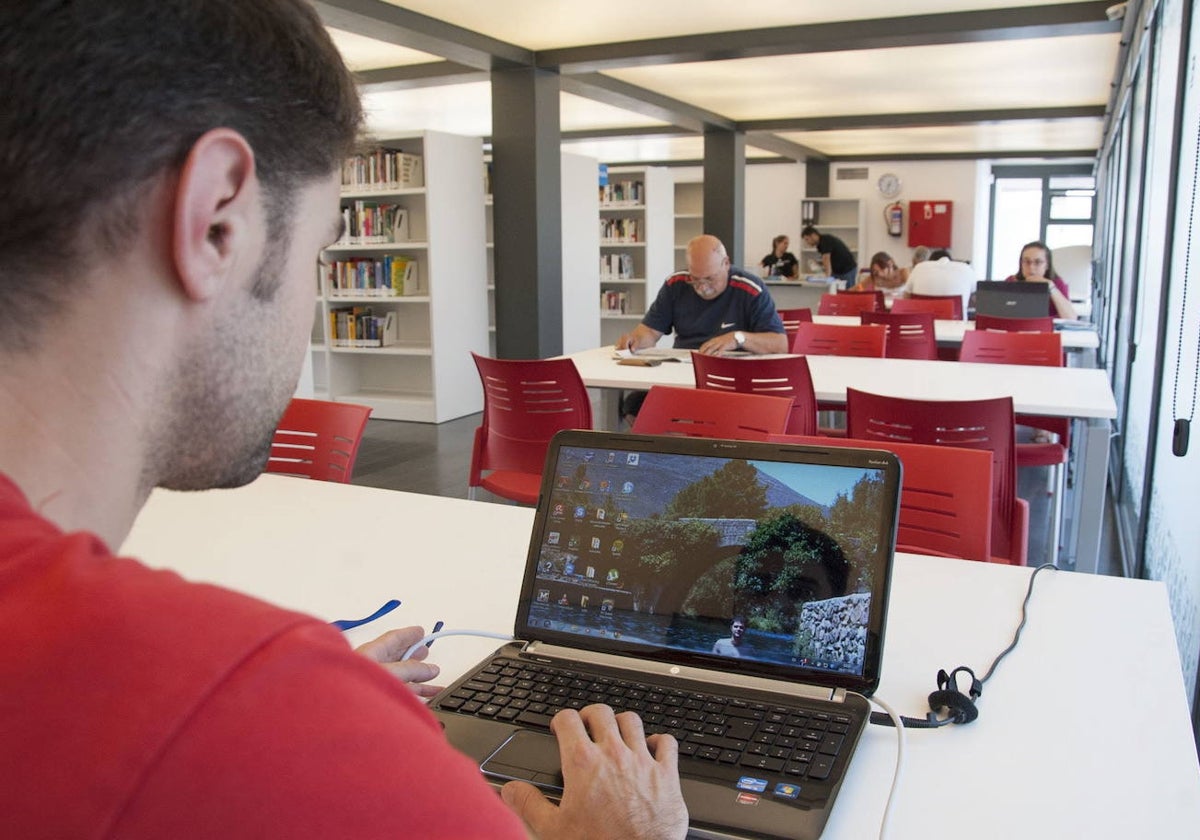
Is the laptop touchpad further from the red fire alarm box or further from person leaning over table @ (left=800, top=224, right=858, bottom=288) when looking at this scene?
the red fire alarm box

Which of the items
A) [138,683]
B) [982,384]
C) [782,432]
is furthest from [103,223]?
[982,384]

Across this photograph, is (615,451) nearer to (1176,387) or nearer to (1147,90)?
(1176,387)

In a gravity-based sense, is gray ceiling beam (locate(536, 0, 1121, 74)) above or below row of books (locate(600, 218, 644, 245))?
above

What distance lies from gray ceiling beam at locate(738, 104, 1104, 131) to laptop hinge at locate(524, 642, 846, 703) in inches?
418

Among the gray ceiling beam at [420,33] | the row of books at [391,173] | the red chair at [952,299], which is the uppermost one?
the gray ceiling beam at [420,33]

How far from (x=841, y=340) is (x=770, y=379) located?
162 cm

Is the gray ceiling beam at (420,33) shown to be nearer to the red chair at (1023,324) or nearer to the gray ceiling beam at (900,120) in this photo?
the red chair at (1023,324)

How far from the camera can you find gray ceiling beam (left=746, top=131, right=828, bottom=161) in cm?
1269

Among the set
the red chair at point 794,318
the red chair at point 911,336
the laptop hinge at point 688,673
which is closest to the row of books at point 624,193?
the red chair at point 794,318

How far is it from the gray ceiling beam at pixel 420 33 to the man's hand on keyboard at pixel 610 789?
16.4 ft

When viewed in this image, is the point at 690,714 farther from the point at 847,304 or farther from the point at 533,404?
the point at 847,304

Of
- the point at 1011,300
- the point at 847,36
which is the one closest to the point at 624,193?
the point at 847,36

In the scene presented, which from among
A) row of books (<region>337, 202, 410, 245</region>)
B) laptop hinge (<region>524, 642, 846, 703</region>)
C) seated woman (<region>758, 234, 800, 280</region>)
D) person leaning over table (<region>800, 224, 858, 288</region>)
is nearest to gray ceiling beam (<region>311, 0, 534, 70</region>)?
row of books (<region>337, 202, 410, 245</region>)

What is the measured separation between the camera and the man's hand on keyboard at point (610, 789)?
2.83 ft
